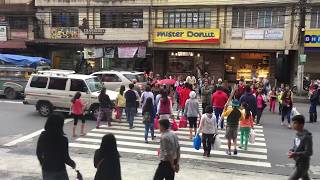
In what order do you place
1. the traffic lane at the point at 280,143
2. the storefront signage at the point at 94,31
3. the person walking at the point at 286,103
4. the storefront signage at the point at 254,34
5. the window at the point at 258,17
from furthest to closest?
1. the storefront signage at the point at 94,31
2. the storefront signage at the point at 254,34
3. the window at the point at 258,17
4. the person walking at the point at 286,103
5. the traffic lane at the point at 280,143

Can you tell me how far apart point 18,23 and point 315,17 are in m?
22.6

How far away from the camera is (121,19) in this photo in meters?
32.1

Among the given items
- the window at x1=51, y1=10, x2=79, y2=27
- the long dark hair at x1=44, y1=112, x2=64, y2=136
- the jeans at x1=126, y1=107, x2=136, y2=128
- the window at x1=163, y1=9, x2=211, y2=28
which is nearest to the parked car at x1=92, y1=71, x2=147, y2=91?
the jeans at x1=126, y1=107, x2=136, y2=128

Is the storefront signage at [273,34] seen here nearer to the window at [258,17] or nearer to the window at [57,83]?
the window at [258,17]

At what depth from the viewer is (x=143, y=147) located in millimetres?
13023

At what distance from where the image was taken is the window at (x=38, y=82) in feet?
57.5

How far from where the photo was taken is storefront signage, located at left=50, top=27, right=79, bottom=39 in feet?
109

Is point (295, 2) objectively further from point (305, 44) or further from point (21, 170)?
point (21, 170)

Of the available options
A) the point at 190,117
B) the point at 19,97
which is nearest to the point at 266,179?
the point at 190,117

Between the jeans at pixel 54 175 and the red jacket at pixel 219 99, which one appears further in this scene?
the red jacket at pixel 219 99

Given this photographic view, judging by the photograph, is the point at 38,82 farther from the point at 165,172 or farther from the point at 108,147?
the point at 108,147

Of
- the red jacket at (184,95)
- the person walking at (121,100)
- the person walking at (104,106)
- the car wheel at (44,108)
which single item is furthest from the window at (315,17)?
the car wheel at (44,108)

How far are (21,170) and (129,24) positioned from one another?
22.8 metres

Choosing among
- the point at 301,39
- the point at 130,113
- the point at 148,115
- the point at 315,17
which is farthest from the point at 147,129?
the point at 315,17
